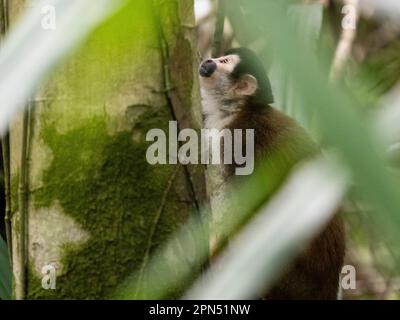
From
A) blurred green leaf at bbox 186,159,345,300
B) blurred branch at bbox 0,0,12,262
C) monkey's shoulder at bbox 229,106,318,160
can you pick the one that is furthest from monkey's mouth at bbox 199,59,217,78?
blurred green leaf at bbox 186,159,345,300

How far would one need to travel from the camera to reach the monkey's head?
9.57 feet

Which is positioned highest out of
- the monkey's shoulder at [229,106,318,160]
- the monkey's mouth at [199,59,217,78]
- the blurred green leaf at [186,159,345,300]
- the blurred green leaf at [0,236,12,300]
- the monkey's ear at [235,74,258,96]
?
the monkey's mouth at [199,59,217,78]

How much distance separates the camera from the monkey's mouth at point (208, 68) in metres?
3.11

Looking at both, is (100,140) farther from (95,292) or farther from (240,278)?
(240,278)

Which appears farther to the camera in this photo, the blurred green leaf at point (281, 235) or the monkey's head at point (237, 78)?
the monkey's head at point (237, 78)

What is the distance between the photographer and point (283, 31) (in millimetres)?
339

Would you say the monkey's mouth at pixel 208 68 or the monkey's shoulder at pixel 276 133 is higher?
the monkey's mouth at pixel 208 68

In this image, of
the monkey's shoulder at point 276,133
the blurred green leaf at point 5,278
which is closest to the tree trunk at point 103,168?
the blurred green leaf at point 5,278

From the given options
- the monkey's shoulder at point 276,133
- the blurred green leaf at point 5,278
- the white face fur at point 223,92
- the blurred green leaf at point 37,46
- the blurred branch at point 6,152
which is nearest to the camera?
the blurred green leaf at point 37,46

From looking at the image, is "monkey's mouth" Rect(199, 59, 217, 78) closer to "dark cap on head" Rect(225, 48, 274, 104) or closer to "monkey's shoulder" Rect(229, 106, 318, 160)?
"dark cap on head" Rect(225, 48, 274, 104)

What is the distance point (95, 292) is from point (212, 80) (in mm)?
2159

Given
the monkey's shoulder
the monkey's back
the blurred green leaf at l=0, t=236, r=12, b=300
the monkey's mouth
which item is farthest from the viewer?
the monkey's mouth

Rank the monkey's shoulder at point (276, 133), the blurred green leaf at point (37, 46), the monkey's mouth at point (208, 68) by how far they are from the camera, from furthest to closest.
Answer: the monkey's mouth at point (208, 68), the monkey's shoulder at point (276, 133), the blurred green leaf at point (37, 46)

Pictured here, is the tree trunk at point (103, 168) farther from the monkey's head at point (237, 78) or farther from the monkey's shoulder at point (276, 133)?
the monkey's head at point (237, 78)
